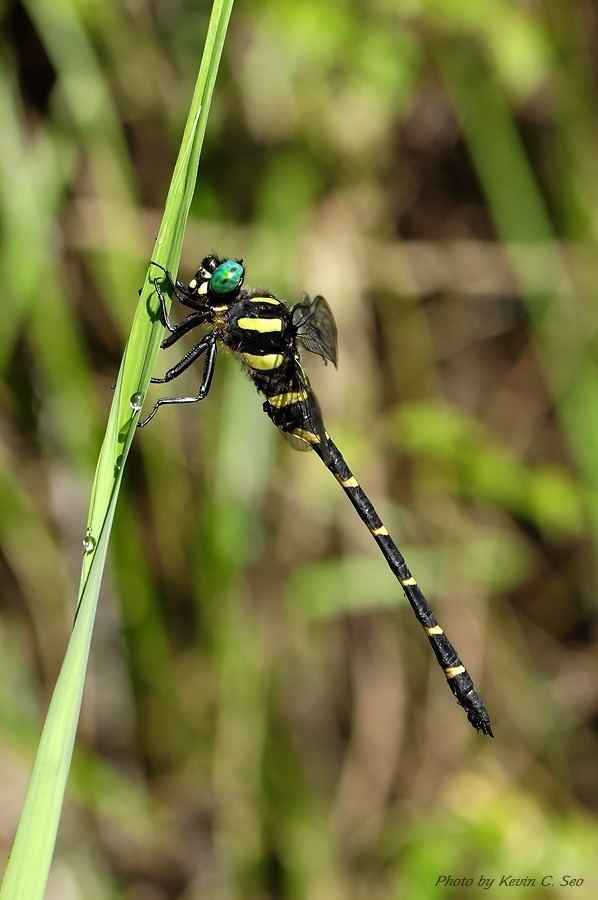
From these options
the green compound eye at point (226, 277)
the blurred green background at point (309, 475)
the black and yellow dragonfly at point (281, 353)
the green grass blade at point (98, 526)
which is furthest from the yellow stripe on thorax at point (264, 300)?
the green grass blade at point (98, 526)

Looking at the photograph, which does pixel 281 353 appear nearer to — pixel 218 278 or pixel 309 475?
pixel 218 278

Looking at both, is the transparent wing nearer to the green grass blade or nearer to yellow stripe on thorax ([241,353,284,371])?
yellow stripe on thorax ([241,353,284,371])

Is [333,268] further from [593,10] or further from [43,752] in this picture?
[43,752]

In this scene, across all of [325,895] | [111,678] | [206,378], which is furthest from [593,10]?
[325,895]

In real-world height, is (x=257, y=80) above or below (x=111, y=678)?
above

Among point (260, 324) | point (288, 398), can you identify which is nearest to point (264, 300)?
point (260, 324)

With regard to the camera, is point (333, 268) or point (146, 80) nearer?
point (146, 80)

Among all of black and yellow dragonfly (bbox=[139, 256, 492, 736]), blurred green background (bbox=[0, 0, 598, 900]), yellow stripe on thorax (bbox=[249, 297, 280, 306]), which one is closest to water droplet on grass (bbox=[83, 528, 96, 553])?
black and yellow dragonfly (bbox=[139, 256, 492, 736])
